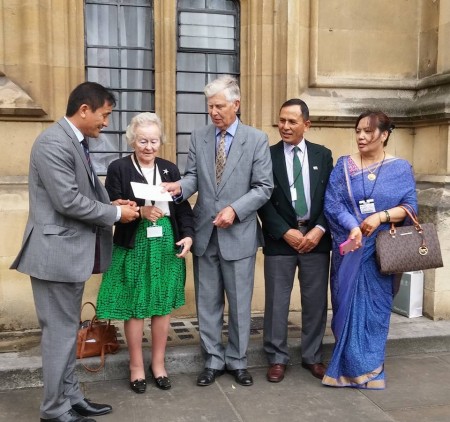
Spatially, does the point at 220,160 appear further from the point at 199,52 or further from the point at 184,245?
the point at 199,52

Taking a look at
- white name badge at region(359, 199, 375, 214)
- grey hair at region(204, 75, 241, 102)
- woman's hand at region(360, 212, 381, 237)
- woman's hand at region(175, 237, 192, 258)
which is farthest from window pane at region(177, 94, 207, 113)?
woman's hand at region(360, 212, 381, 237)

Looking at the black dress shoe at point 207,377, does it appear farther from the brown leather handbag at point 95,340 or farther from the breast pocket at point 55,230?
the breast pocket at point 55,230

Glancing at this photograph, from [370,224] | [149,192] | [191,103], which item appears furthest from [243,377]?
[191,103]

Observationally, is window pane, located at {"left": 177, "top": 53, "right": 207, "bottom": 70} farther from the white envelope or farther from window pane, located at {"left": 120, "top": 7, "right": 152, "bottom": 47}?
the white envelope

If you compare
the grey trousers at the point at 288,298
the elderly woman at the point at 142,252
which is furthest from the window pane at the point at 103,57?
the grey trousers at the point at 288,298

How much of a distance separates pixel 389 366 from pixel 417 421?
969 millimetres

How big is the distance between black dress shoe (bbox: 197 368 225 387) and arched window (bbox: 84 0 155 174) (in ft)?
7.56

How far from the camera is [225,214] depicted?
4043 mm

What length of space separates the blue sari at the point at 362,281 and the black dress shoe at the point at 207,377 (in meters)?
0.77

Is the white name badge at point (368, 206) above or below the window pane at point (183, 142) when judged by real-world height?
below

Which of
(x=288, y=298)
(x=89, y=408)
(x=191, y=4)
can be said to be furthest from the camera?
(x=191, y=4)

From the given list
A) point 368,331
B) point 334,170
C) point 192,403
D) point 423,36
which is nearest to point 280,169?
point 334,170

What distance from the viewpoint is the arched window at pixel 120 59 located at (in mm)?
5621

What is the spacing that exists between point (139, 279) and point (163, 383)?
2.48 feet
